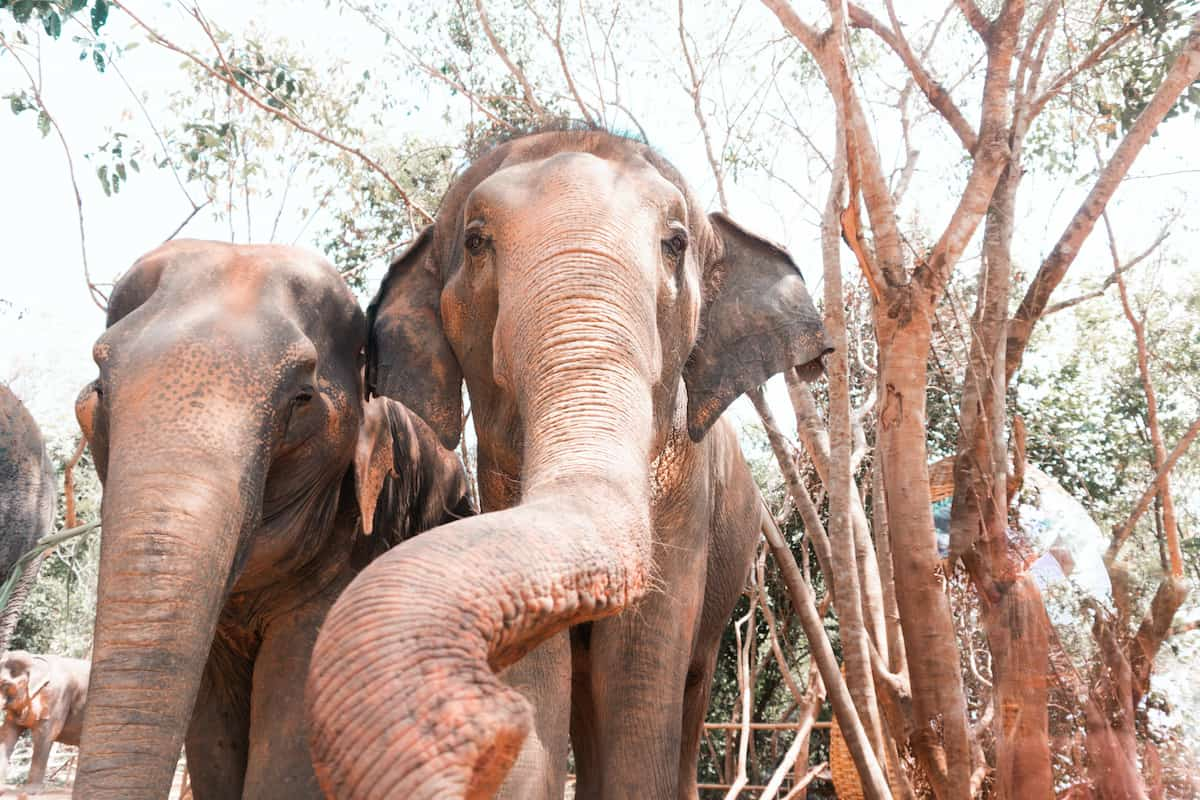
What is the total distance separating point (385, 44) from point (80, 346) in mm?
24613

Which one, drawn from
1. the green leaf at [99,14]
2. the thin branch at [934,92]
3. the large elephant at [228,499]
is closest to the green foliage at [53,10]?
the green leaf at [99,14]

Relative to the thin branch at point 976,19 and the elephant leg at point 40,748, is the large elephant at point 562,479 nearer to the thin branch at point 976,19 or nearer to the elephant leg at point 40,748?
the thin branch at point 976,19

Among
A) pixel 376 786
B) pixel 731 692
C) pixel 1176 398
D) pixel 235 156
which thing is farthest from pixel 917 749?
pixel 731 692

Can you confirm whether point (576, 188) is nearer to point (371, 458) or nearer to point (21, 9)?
point (371, 458)

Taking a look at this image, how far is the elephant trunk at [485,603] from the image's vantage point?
129 centimetres

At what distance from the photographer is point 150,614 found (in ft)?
7.57

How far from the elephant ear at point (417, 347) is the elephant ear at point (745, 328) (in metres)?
0.59

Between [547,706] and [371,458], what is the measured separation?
0.74 m

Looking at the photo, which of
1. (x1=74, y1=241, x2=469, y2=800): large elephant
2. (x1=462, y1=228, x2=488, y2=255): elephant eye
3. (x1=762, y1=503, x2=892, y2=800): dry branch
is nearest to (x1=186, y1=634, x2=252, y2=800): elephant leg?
(x1=74, y1=241, x2=469, y2=800): large elephant

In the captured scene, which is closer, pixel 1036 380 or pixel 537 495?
pixel 537 495

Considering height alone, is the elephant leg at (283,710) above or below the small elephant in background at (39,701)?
below

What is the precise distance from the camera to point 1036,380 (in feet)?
33.3

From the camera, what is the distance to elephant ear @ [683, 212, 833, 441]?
3229mm

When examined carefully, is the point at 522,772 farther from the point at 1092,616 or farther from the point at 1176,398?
the point at 1176,398
